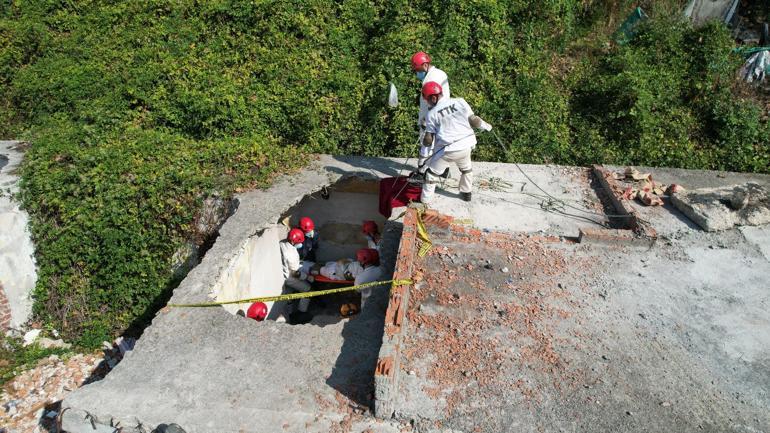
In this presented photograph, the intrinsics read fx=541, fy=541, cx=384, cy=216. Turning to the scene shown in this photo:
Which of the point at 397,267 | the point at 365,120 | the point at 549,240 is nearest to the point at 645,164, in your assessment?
the point at 549,240

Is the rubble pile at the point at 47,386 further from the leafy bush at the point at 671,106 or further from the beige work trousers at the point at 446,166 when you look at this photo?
the leafy bush at the point at 671,106

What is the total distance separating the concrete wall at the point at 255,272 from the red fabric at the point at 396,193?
1.76 m

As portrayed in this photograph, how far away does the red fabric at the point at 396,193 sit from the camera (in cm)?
773

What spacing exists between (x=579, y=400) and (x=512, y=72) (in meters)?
6.87

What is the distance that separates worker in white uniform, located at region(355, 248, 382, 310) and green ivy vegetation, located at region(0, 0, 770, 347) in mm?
1865

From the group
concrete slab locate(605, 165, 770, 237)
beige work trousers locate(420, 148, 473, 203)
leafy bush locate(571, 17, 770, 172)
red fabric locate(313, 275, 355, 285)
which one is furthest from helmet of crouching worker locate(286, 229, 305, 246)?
leafy bush locate(571, 17, 770, 172)

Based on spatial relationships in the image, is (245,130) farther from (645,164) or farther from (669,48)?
(669,48)

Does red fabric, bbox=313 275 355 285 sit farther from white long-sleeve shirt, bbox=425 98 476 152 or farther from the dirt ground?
white long-sleeve shirt, bbox=425 98 476 152

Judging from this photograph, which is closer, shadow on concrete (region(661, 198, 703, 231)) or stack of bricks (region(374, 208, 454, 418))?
stack of bricks (region(374, 208, 454, 418))

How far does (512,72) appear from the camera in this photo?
33.4 ft

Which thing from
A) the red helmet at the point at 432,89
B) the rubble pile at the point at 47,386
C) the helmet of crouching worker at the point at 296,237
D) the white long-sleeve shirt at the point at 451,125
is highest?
the red helmet at the point at 432,89

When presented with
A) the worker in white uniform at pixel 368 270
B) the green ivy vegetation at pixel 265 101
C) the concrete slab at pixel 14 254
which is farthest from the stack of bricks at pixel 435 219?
the concrete slab at pixel 14 254

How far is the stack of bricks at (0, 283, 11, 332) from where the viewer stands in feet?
25.5

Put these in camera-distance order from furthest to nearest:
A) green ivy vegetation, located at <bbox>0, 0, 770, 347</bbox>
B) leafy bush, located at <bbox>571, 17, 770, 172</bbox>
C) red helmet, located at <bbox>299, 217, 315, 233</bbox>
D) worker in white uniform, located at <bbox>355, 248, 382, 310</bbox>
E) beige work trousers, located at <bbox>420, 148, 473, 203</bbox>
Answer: leafy bush, located at <bbox>571, 17, 770, 172</bbox>
red helmet, located at <bbox>299, 217, 315, 233</bbox>
green ivy vegetation, located at <bbox>0, 0, 770, 347</bbox>
beige work trousers, located at <bbox>420, 148, 473, 203</bbox>
worker in white uniform, located at <bbox>355, 248, 382, 310</bbox>
